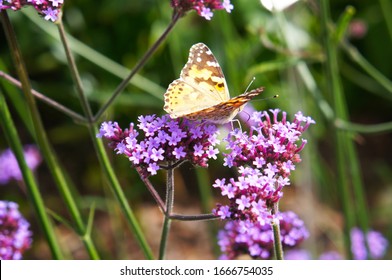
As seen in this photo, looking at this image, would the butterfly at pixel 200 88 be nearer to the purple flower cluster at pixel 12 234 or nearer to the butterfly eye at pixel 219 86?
the butterfly eye at pixel 219 86

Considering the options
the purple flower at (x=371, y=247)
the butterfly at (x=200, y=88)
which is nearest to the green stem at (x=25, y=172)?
the butterfly at (x=200, y=88)

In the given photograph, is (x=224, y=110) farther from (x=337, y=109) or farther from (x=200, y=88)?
(x=337, y=109)

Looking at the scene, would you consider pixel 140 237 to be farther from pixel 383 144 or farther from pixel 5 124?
pixel 383 144

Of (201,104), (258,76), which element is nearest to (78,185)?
(258,76)

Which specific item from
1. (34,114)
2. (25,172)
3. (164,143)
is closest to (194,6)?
(164,143)

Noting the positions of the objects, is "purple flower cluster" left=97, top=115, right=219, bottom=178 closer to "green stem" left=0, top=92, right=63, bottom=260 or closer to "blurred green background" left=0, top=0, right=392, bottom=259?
"green stem" left=0, top=92, right=63, bottom=260

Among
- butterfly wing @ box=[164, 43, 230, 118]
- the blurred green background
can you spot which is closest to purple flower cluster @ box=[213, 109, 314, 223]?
butterfly wing @ box=[164, 43, 230, 118]

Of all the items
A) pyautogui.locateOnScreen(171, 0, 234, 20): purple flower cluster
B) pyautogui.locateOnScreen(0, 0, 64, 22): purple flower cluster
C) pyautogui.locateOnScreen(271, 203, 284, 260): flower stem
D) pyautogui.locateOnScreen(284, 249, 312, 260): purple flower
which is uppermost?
pyautogui.locateOnScreen(171, 0, 234, 20): purple flower cluster
